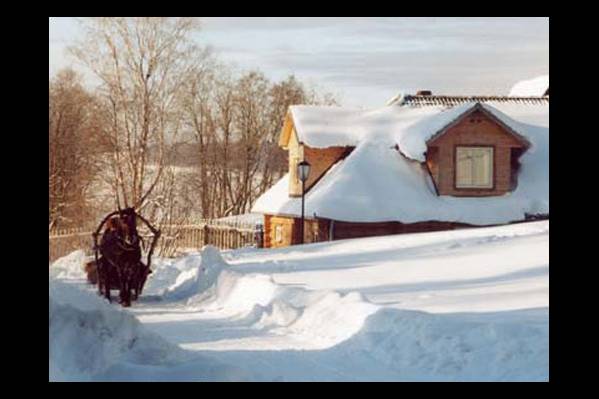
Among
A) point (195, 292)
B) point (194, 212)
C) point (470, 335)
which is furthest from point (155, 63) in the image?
point (470, 335)

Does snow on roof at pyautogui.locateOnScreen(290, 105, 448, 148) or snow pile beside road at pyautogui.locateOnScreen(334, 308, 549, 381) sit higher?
snow on roof at pyautogui.locateOnScreen(290, 105, 448, 148)

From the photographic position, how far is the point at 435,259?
16.9 metres

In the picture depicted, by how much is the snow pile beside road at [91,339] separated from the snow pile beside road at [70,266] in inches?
15.6

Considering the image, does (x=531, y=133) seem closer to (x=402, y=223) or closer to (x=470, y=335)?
(x=402, y=223)

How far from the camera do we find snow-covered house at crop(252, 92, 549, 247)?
2450 cm

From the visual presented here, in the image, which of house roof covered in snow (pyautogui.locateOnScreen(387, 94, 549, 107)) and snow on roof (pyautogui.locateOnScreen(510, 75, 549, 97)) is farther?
snow on roof (pyautogui.locateOnScreen(510, 75, 549, 97))

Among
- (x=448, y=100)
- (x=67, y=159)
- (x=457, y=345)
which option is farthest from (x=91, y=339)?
(x=448, y=100)

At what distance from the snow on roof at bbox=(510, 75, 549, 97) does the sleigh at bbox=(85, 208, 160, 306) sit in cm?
1904

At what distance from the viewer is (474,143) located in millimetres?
25109

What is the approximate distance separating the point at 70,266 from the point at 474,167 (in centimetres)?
1578

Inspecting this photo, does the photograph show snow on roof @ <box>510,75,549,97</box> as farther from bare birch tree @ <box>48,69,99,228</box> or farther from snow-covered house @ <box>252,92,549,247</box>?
bare birch tree @ <box>48,69,99,228</box>

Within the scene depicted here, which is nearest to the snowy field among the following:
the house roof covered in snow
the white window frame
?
the white window frame

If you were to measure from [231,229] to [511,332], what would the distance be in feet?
68.2

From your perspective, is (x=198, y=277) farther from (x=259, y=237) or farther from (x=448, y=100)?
(x=448, y=100)
